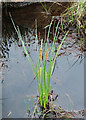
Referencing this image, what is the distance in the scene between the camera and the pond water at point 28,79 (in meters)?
2.06

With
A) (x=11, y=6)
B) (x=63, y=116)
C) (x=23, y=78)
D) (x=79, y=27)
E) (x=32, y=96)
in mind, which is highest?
(x=11, y=6)

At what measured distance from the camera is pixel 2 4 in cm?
386

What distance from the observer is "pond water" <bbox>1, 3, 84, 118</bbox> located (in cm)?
206

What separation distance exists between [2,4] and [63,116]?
2.78 meters

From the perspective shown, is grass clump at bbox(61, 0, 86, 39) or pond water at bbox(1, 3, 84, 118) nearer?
pond water at bbox(1, 3, 84, 118)

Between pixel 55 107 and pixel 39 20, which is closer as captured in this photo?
pixel 55 107

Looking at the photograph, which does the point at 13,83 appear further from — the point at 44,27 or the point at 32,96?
the point at 44,27

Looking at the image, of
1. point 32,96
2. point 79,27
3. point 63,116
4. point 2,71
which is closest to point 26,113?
point 32,96

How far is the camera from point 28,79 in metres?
2.36

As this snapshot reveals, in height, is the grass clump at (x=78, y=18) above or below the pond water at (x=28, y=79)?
above

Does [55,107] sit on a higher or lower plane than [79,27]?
lower

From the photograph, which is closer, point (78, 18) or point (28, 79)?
point (28, 79)

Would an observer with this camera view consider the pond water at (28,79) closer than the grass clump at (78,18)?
Yes

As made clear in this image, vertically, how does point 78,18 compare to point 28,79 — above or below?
above
